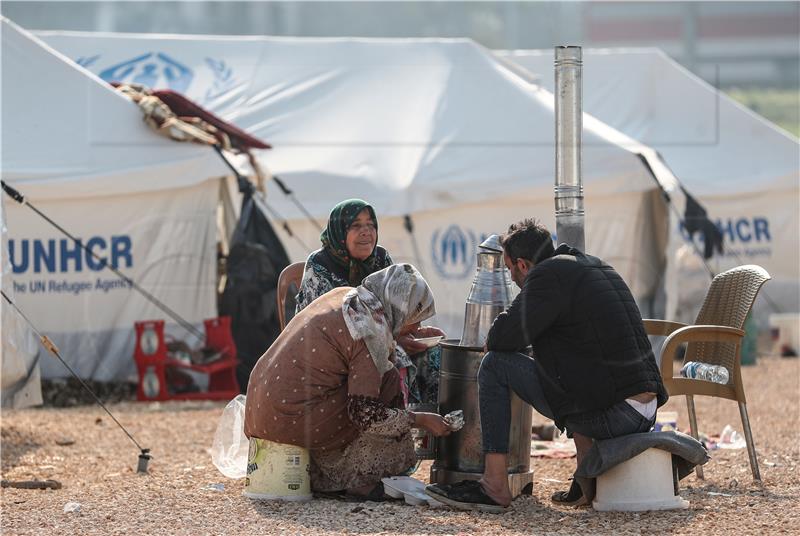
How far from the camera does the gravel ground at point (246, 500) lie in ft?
15.4

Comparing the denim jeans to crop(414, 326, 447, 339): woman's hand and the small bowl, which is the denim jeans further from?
crop(414, 326, 447, 339): woman's hand

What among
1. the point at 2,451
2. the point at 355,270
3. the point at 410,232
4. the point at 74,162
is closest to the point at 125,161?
the point at 74,162

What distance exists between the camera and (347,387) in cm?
517

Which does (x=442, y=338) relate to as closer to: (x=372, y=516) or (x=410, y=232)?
(x=372, y=516)

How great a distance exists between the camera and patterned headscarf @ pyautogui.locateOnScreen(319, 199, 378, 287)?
5953 mm

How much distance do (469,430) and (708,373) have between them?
1.06m

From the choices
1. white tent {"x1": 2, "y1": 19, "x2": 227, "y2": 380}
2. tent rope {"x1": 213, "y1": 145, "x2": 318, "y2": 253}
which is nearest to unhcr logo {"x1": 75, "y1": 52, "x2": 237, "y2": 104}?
tent rope {"x1": 213, "y1": 145, "x2": 318, "y2": 253}

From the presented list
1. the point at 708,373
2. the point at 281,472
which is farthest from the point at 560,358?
the point at 281,472

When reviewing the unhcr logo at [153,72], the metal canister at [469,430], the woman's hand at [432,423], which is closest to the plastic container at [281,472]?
the woman's hand at [432,423]

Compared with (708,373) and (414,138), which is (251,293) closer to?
(414,138)

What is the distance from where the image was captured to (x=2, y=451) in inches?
277

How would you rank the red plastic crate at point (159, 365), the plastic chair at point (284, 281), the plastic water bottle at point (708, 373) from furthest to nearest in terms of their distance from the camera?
the red plastic crate at point (159, 365) < the plastic chair at point (284, 281) < the plastic water bottle at point (708, 373)

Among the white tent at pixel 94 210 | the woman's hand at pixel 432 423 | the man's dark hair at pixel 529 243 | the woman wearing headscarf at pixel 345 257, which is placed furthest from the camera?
the white tent at pixel 94 210

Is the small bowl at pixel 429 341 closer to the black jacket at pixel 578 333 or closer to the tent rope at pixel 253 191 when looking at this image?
the black jacket at pixel 578 333
